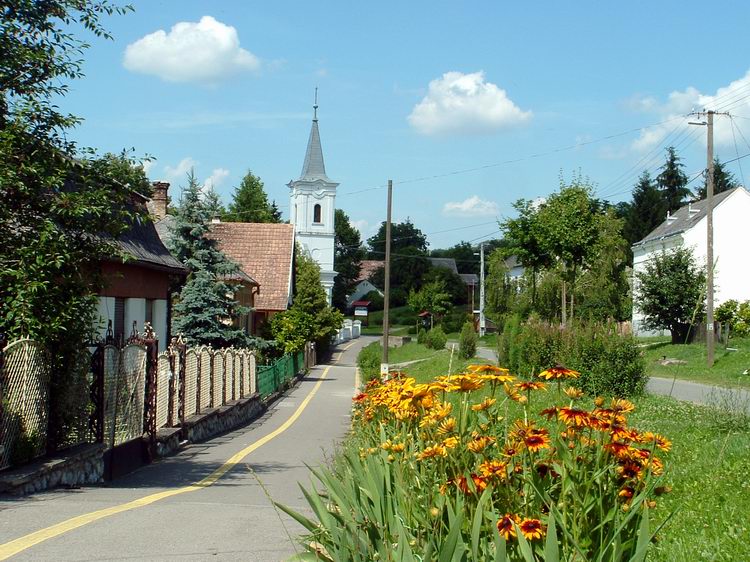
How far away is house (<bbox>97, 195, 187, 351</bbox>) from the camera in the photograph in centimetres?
2439

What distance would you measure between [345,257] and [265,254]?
7296 cm

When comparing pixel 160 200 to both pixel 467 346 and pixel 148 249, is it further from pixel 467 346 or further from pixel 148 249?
pixel 148 249

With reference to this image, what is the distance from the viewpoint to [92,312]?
1209 centimetres

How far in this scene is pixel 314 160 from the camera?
91.7 metres

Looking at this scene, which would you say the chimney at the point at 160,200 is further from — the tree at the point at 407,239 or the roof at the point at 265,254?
the tree at the point at 407,239

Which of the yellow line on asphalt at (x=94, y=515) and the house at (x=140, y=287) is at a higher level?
the house at (x=140, y=287)

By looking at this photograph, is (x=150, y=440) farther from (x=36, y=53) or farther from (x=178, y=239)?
(x=178, y=239)

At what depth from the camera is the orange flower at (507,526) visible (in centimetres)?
396

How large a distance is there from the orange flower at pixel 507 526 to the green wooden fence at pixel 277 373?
94.5 ft

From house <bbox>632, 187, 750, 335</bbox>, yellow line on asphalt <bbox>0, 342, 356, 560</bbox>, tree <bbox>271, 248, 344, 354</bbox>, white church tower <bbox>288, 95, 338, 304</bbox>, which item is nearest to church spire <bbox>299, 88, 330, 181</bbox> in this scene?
white church tower <bbox>288, 95, 338, 304</bbox>

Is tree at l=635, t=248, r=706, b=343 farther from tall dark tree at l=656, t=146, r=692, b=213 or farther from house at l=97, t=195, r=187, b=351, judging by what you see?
tall dark tree at l=656, t=146, r=692, b=213

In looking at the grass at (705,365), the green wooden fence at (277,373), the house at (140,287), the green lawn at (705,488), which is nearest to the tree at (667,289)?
the grass at (705,365)

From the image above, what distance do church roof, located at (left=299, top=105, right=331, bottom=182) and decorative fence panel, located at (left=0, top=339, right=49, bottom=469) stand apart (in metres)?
78.6

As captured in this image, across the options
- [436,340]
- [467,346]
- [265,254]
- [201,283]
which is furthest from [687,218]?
[201,283]
